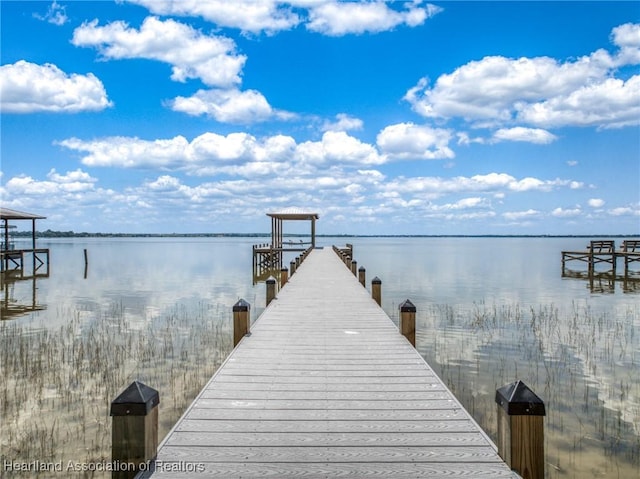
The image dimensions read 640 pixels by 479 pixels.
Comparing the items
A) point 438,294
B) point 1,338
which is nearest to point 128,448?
point 1,338

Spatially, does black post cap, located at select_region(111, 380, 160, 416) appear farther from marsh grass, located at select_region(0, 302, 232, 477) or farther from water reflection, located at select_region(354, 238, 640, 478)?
water reflection, located at select_region(354, 238, 640, 478)

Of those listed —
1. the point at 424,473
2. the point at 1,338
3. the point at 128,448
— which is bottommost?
the point at 1,338

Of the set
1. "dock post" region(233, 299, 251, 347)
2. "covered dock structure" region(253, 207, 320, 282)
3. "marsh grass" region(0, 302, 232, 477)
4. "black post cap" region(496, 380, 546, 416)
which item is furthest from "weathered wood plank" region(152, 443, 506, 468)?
"covered dock structure" region(253, 207, 320, 282)

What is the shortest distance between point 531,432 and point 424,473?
0.81 metres

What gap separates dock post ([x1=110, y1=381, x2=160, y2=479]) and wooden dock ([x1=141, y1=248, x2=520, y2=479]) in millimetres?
159

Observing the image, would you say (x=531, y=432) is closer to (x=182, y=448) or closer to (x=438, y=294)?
(x=182, y=448)

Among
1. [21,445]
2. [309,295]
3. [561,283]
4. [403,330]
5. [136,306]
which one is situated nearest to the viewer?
[21,445]

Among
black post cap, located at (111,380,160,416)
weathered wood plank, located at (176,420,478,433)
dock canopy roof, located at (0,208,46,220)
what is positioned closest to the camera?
black post cap, located at (111,380,160,416)

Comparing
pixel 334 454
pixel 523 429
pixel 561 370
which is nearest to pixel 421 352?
pixel 561 370

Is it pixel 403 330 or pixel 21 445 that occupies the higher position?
pixel 403 330

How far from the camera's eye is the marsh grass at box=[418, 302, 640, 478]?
544 centimetres

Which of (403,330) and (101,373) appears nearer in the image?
(403,330)

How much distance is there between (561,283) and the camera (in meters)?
23.8

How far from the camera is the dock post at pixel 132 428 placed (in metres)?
3.08
